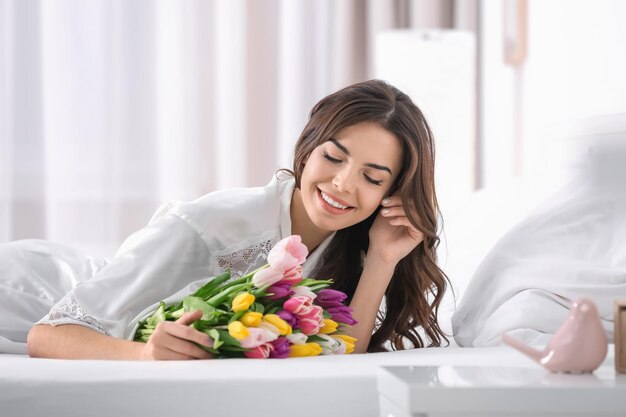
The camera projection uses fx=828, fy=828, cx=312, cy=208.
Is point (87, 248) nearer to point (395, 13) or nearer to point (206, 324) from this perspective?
point (395, 13)

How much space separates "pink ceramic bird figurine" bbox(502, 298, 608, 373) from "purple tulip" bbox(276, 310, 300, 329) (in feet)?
1.37

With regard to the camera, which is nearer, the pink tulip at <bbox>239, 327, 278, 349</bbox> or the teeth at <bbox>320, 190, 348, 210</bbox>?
the pink tulip at <bbox>239, 327, 278, 349</bbox>

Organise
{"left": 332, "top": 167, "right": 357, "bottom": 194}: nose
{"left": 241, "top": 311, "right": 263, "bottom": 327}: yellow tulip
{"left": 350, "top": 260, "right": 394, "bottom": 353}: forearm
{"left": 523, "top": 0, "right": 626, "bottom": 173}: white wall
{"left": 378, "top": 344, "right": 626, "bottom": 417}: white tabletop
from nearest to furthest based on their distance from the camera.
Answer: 1. {"left": 378, "top": 344, "right": 626, "bottom": 417}: white tabletop
2. {"left": 241, "top": 311, "right": 263, "bottom": 327}: yellow tulip
3. {"left": 332, "top": 167, "right": 357, "bottom": 194}: nose
4. {"left": 350, "top": 260, "right": 394, "bottom": 353}: forearm
5. {"left": 523, "top": 0, "right": 626, "bottom": 173}: white wall

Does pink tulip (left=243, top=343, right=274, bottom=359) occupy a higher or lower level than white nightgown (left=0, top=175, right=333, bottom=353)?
lower

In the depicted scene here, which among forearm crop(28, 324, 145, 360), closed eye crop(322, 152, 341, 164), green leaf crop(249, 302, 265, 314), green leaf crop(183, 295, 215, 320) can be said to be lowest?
forearm crop(28, 324, 145, 360)

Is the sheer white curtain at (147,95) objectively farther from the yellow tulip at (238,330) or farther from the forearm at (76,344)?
the yellow tulip at (238,330)

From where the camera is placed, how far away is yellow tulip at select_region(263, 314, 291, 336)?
1221 mm

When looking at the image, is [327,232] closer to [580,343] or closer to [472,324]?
[472,324]

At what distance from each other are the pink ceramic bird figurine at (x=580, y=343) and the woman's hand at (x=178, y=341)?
0.52 m

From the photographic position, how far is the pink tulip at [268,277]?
4.10ft

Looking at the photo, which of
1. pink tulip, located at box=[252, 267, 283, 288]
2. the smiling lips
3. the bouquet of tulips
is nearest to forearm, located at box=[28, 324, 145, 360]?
the bouquet of tulips

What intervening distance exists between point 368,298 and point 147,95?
2.36 m

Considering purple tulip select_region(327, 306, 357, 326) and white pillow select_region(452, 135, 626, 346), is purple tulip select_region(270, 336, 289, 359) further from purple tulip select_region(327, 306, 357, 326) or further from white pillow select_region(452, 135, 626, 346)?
white pillow select_region(452, 135, 626, 346)

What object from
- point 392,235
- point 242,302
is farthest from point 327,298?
point 392,235
